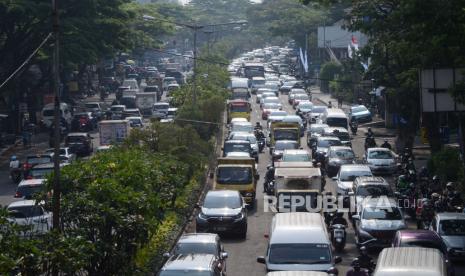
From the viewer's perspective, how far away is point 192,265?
66.9ft

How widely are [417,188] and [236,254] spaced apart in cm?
1090

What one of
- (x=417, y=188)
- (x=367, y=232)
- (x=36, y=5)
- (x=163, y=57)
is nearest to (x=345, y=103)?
(x=36, y=5)

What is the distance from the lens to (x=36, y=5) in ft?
180

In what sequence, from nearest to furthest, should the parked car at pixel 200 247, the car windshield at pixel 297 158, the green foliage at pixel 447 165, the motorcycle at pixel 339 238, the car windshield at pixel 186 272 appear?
the car windshield at pixel 186 272 → the parked car at pixel 200 247 → the motorcycle at pixel 339 238 → the green foliage at pixel 447 165 → the car windshield at pixel 297 158

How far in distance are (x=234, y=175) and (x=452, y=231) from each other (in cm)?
1207

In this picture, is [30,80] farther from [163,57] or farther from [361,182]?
[163,57]

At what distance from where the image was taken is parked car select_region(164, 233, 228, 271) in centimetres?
2258

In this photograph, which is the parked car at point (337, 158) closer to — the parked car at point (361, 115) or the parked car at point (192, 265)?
the parked car at point (361, 115)

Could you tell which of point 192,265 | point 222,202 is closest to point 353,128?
point 222,202

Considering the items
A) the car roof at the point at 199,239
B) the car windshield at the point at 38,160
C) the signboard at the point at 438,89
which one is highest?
the signboard at the point at 438,89

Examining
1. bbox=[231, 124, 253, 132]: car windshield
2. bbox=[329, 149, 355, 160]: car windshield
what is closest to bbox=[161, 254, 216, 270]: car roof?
bbox=[329, 149, 355, 160]: car windshield

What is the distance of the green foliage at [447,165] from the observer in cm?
3775

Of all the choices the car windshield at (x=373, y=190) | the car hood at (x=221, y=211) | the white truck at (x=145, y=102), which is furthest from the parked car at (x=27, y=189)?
the white truck at (x=145, y=102)

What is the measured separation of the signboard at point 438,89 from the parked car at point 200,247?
10756 mm
